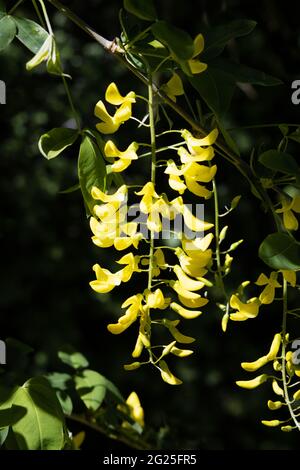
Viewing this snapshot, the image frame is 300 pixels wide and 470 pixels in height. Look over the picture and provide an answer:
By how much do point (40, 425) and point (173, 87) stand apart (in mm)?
322

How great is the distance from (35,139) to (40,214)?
0.33 m

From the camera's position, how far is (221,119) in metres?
0.66

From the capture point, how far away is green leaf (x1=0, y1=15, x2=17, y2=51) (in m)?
0.74

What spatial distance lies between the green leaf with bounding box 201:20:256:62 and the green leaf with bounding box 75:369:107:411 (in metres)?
0.48

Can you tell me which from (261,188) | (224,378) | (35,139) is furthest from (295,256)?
(224,378)

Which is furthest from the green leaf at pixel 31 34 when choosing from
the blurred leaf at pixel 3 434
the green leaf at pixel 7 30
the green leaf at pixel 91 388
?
the green leaf at pixel 91 388

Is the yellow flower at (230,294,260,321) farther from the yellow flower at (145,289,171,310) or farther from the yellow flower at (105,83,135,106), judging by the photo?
the yellow flower at (105,83,135,106)

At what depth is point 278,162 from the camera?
71cm

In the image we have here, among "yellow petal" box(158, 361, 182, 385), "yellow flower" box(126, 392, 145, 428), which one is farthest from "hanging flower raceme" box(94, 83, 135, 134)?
"yellow flower" box(126, 392, 145, 428)

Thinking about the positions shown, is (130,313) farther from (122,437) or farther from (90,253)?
(90,253)

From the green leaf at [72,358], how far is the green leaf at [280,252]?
1.70 feet

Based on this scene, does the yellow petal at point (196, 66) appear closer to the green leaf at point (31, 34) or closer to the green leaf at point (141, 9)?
the green leaf at point (141, 9)

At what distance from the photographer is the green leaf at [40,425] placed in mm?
760

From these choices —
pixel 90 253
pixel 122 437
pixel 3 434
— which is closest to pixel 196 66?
pixel 3 434
